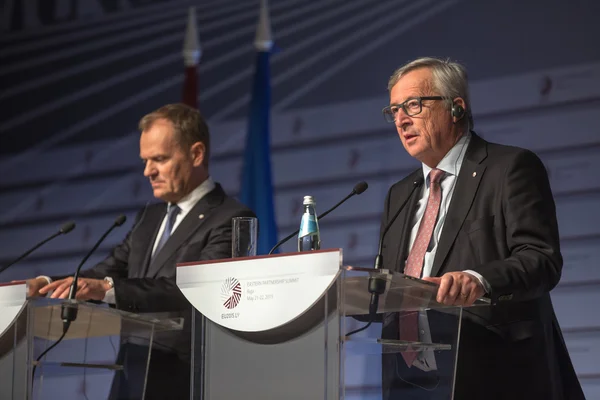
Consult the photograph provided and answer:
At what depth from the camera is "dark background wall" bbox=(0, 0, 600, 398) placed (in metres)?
4.29

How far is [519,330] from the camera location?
2.69 meters

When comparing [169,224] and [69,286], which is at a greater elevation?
[169,224]

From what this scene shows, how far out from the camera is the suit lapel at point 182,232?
370 centimetres

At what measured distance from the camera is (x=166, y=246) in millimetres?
3725

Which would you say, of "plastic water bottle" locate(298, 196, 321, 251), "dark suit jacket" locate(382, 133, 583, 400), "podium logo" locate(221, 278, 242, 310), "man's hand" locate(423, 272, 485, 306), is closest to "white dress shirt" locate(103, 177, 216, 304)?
"plastic water bottle" locate(298, 196, 321, 251)

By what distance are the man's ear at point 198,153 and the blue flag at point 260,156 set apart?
3.31 feet

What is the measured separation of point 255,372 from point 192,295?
296 mm

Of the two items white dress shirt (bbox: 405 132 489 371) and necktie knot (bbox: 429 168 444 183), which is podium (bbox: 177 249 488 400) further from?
necktie knot (bbox: 429 168 444 183)

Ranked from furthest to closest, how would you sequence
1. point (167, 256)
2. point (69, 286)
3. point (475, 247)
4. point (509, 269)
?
1. point (167, 256)
2. point (69, 286)
3. point (475, 247)
4. point (509, 269)

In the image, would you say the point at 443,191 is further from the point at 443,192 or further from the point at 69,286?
the point at 69,286

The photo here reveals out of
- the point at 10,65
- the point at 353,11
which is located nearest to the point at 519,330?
the point at 353,11

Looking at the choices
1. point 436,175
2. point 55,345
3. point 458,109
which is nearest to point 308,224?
point 436,175

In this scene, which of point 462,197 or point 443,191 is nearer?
point 462,197

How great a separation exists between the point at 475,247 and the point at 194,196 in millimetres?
1488
